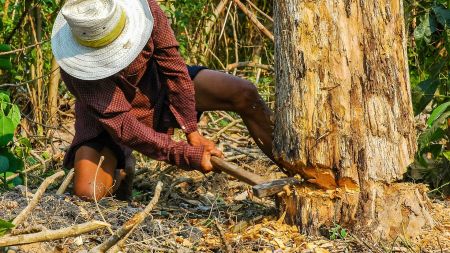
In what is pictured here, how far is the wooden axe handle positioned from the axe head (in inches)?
4.4

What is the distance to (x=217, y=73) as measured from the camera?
14.3ft

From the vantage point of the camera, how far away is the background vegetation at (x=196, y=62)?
14.5 feet

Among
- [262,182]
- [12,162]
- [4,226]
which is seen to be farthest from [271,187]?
[12,162]

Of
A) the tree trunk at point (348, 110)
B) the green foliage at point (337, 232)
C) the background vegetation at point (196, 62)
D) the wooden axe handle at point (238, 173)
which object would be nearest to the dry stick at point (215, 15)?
the background vegetation at point (196, 62)

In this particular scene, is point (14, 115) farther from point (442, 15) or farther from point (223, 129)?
point (442, 15)

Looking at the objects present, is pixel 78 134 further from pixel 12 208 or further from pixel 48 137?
pixel 48 137

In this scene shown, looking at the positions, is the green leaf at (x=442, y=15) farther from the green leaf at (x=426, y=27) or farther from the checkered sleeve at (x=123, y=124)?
the checkered sleeve at (x=123, y=124)

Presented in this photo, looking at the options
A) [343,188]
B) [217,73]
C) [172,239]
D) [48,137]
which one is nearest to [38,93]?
[48,137]

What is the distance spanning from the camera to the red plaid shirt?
4.01 metres

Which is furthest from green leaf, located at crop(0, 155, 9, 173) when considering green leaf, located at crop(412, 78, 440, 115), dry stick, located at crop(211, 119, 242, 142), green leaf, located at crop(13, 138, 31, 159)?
green leaf, located at crop(412, 78, 440, 115)

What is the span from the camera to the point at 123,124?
4023 millimetres

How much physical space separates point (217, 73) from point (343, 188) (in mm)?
1154

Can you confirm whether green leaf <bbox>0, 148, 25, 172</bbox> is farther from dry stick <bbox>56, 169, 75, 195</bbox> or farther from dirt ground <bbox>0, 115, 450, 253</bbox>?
dry stick <bbox>56, 169, 75, 195</bbox>

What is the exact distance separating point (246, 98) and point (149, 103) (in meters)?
0.51
